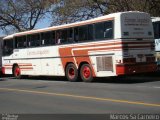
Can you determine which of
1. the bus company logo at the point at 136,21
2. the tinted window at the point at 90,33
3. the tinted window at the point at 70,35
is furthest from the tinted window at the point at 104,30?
the tinted window at the point at 70,35

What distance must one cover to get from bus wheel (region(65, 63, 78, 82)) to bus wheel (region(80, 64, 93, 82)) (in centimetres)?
51

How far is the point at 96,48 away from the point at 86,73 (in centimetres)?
172

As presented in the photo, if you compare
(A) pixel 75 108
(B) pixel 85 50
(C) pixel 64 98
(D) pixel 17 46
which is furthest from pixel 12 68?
(A) pixel 75 108

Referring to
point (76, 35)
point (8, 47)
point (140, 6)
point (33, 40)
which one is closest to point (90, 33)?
point (76, 35)

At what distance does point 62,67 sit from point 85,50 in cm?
248

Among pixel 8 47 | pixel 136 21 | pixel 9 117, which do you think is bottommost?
pixel 9 117

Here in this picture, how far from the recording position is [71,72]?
75.3ft

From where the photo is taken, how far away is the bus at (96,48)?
19531 mm

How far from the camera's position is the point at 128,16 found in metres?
19.9

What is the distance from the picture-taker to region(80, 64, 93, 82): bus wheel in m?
21.4

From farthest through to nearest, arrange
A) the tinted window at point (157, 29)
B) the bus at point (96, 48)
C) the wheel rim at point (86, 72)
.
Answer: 1. the tinted window at point (157, 29)
2. the wheel rim at point (86, 72)
3. the bus at point (96, 48)

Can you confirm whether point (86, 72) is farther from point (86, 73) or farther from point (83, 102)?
point (83, 102)

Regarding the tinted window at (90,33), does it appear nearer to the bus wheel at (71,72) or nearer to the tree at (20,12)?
the bus wheel at (71,72)

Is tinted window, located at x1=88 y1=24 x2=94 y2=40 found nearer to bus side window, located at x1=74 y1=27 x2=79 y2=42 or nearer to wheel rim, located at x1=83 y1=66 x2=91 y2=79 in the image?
bus side window, located at x1=74 y1=27 x2=79 y2=42
